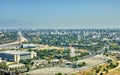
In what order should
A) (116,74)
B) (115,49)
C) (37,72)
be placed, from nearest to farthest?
1. (116,74)
2. (37,72)
3. (115,49)

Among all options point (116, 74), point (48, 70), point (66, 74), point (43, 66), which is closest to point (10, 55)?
point (43, 66)

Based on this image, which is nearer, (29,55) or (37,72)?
(37,72)

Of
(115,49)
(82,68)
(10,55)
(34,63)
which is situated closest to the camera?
(82,68)

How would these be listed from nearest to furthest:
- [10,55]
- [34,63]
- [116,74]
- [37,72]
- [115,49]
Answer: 1. [116,74]
2. [37,72]
3. [34,63]
4. [10,55]
5. [115,49]

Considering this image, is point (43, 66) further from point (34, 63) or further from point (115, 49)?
point (115, 49)

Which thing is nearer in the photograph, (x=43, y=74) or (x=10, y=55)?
(x=43, y=74)

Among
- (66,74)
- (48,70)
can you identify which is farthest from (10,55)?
(66,74)

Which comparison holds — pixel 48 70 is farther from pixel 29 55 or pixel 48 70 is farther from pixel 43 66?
pixel 29 55

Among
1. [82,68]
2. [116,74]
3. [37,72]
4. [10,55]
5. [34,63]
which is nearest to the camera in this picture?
[116,74]
